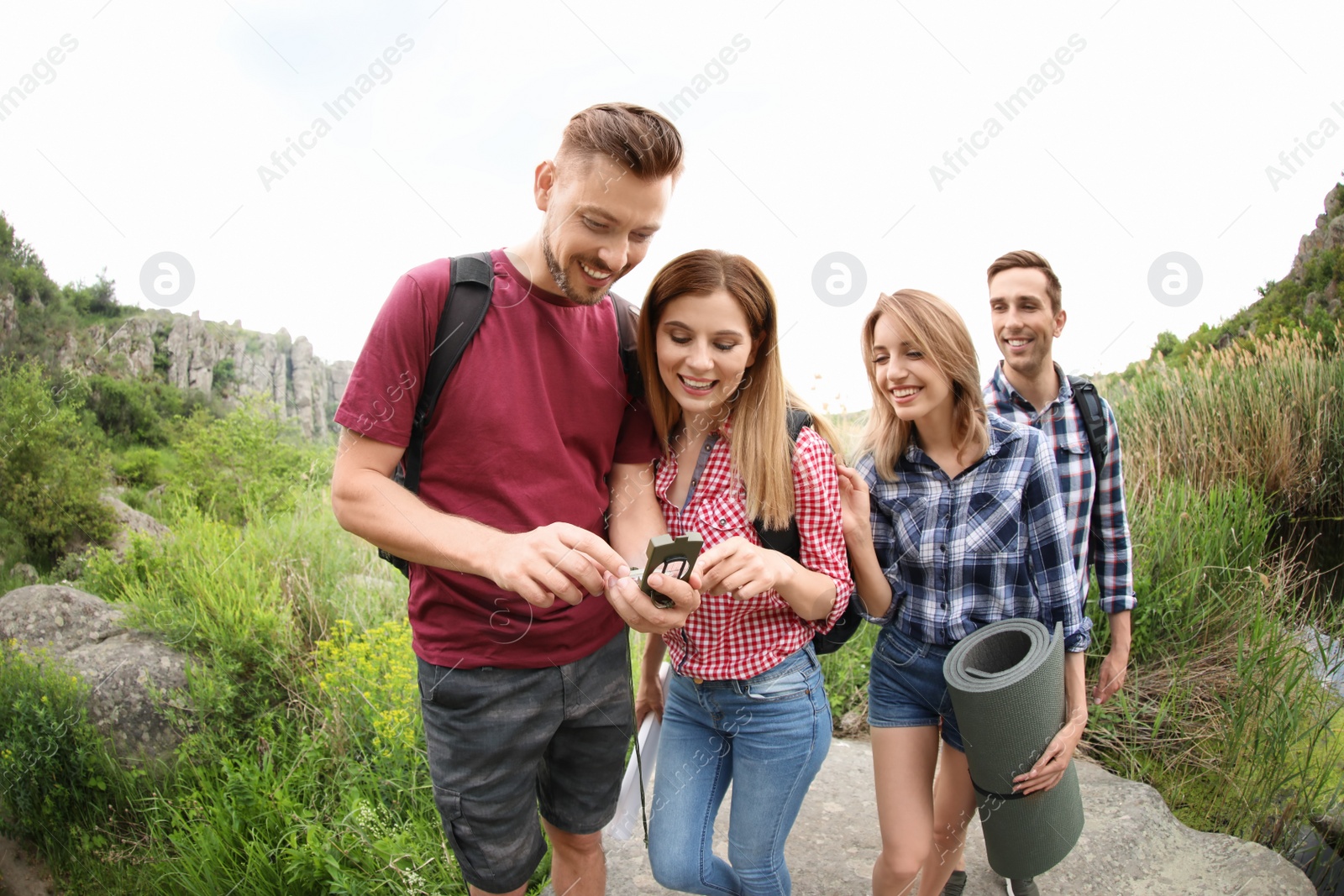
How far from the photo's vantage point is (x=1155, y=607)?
4113mm

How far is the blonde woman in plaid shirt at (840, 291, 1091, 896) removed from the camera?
2.06 metres

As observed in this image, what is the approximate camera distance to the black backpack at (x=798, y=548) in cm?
186

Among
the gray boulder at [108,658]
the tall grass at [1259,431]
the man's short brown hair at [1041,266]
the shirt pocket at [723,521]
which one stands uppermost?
the tall grass at [1259,431]

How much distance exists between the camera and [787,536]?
1.87 m

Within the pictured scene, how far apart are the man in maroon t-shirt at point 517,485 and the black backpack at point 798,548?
30cm

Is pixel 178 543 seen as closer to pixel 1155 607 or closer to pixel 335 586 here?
pixel 335 586

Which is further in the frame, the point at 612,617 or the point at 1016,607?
the point at 1016,607

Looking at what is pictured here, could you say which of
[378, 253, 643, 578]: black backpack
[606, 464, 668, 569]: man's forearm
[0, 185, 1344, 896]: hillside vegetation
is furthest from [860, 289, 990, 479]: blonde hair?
[0, 185, 1344, 896]: hillside vegetation

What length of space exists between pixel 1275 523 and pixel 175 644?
826 centimetres

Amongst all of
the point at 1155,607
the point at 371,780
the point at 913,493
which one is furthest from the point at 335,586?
the point at 1155,607

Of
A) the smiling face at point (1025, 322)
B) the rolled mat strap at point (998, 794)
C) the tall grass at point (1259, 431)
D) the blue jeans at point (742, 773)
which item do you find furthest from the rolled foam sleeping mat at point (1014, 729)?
the tall grass at point (1259, 431)

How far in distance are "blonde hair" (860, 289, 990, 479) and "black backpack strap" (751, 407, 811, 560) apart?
43 centimetres

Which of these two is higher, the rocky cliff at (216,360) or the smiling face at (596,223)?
the smiling face at (596,223)

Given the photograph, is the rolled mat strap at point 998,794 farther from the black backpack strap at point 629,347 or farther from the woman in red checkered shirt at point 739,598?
the black backpack strap at point 629,347
